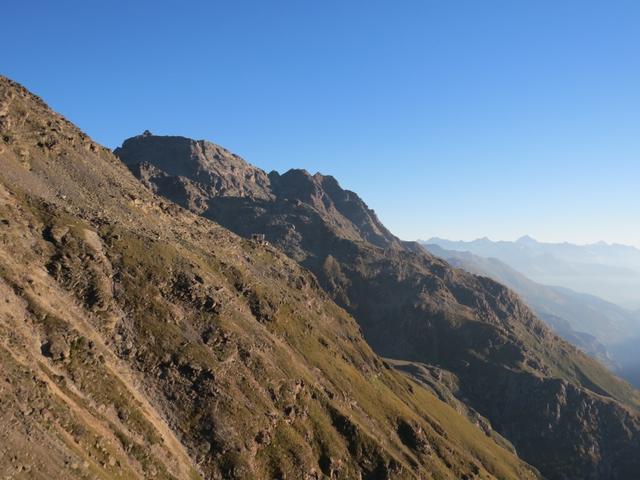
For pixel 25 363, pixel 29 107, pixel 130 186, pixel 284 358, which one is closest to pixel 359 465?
pixel 284 358

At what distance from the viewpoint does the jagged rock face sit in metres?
80.5

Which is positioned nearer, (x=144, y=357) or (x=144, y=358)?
(x=144, y=358)

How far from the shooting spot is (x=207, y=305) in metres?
136

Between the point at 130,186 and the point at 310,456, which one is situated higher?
the point at 130,186

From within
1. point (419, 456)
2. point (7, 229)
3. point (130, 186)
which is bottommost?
point (419, 456)

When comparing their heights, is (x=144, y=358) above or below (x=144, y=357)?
below

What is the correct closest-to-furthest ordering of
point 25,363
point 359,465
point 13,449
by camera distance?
point 13,449 → point 25,363 → point 359,465

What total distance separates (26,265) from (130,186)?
3320 inches

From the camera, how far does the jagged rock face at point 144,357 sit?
3169 inches

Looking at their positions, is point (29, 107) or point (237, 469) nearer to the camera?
point (237, 469)

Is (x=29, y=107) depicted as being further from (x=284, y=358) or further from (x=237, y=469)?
(x=237, y=469)

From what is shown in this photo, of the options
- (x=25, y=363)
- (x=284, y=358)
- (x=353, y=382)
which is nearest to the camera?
A: (x=25, y=363)

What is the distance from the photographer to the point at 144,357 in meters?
109

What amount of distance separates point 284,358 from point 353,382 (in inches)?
1536
